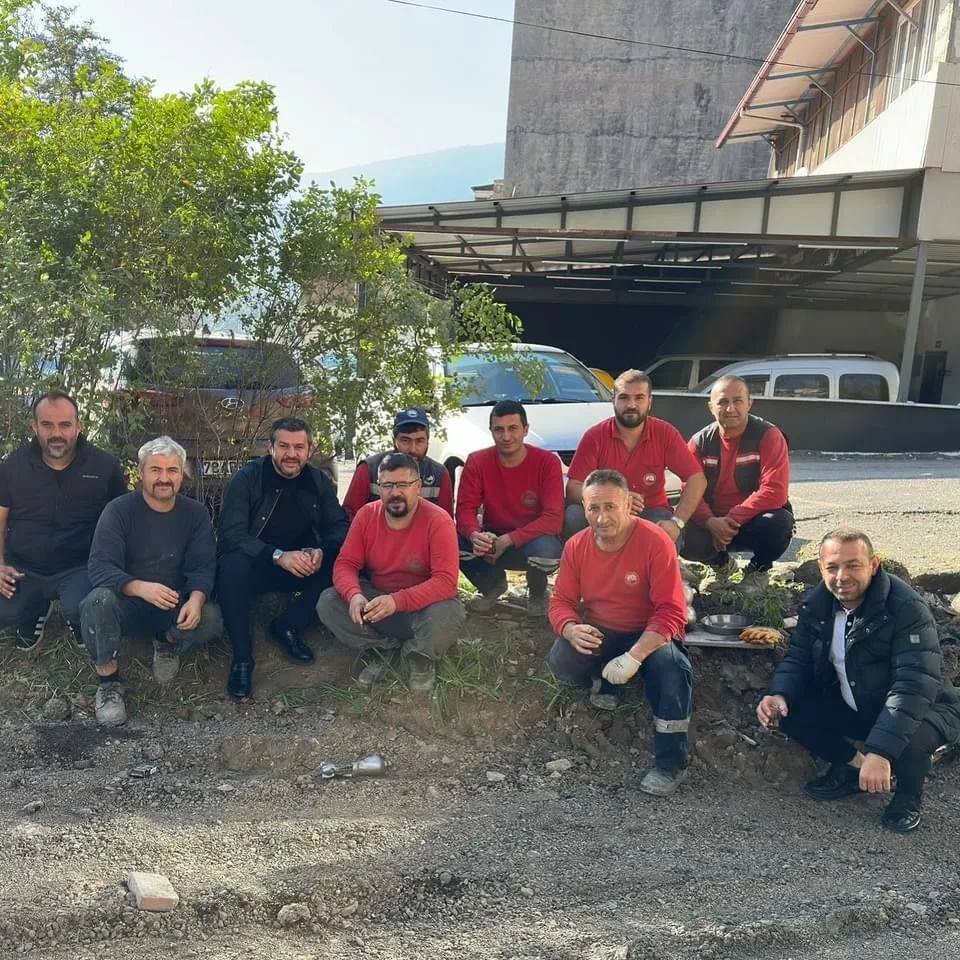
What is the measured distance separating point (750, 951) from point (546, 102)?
33090mm

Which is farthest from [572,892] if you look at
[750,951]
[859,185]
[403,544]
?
[859,185]

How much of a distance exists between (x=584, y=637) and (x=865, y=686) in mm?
1228

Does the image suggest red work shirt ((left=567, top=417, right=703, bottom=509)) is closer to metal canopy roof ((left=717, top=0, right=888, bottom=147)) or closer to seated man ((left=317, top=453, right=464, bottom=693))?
seated man ((left=317, top=453, right=464, bottom=693))

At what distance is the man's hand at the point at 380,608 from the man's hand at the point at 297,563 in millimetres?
596

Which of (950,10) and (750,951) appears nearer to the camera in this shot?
(750,951)

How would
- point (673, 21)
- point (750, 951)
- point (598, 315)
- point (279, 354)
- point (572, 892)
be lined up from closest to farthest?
point (750, 951) < point (572, 892) < point (279, 354) < point (598, 315) < point (673, 21)

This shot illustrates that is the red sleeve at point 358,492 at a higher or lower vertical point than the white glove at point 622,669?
higher

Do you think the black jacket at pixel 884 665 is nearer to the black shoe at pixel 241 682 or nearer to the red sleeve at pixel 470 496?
the red sleeve at pixel 470 496

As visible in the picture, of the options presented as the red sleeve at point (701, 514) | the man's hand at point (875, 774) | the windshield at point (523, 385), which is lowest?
the man's hand at point (875, 774)

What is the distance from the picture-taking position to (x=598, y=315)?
1061 inches

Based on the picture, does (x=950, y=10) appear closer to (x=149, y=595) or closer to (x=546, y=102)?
(x=149, y=595)

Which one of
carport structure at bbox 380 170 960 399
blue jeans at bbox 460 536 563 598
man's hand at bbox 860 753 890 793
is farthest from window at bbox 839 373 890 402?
man's hand at bbox 860 753 890 793

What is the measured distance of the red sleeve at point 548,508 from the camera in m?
5.67

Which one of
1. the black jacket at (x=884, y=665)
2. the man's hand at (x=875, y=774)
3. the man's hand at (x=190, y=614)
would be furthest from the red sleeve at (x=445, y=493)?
the man's hand at (x=875, y=774)
